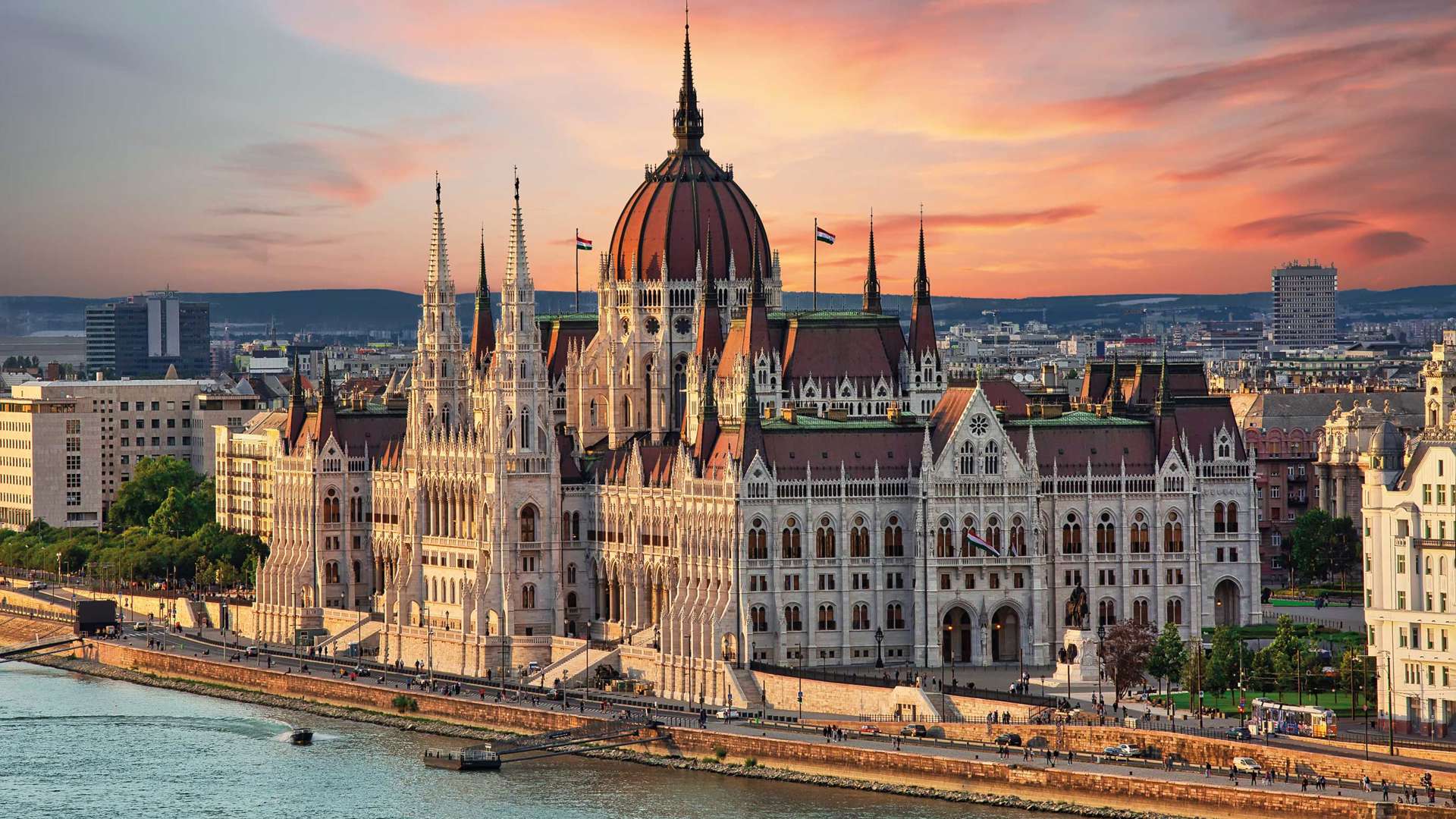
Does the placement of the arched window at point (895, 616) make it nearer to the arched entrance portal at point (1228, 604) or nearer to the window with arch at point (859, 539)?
the window with arch at point (859, 539)

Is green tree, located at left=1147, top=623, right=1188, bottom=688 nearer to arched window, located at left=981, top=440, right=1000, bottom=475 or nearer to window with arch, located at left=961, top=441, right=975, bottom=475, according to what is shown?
arched window, located at left=981, top=440, right=1000, bottom=475

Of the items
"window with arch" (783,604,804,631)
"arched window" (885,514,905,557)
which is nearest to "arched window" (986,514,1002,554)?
"arched window" (885,514,905,557)

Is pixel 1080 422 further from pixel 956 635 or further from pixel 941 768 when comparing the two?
pixel 941 768

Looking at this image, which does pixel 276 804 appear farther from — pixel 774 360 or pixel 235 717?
pixel 774 360

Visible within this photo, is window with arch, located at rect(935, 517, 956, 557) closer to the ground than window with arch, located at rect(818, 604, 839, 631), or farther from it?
farther from it

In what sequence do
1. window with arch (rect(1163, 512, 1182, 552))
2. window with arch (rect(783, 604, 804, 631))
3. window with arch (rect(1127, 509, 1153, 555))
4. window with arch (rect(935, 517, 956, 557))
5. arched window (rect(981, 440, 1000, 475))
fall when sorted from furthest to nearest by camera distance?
window with arch (rect(1163, 512, 1182, 552))
window with arch (rect(1127, 509, 1153, 555))
arched window (rect(981, 440, 1000, 475))
window with arch (rect(935, 517, 956, 557))
window with arch (rect(783, 604, 804, 631))

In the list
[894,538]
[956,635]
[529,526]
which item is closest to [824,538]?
[894,538]
